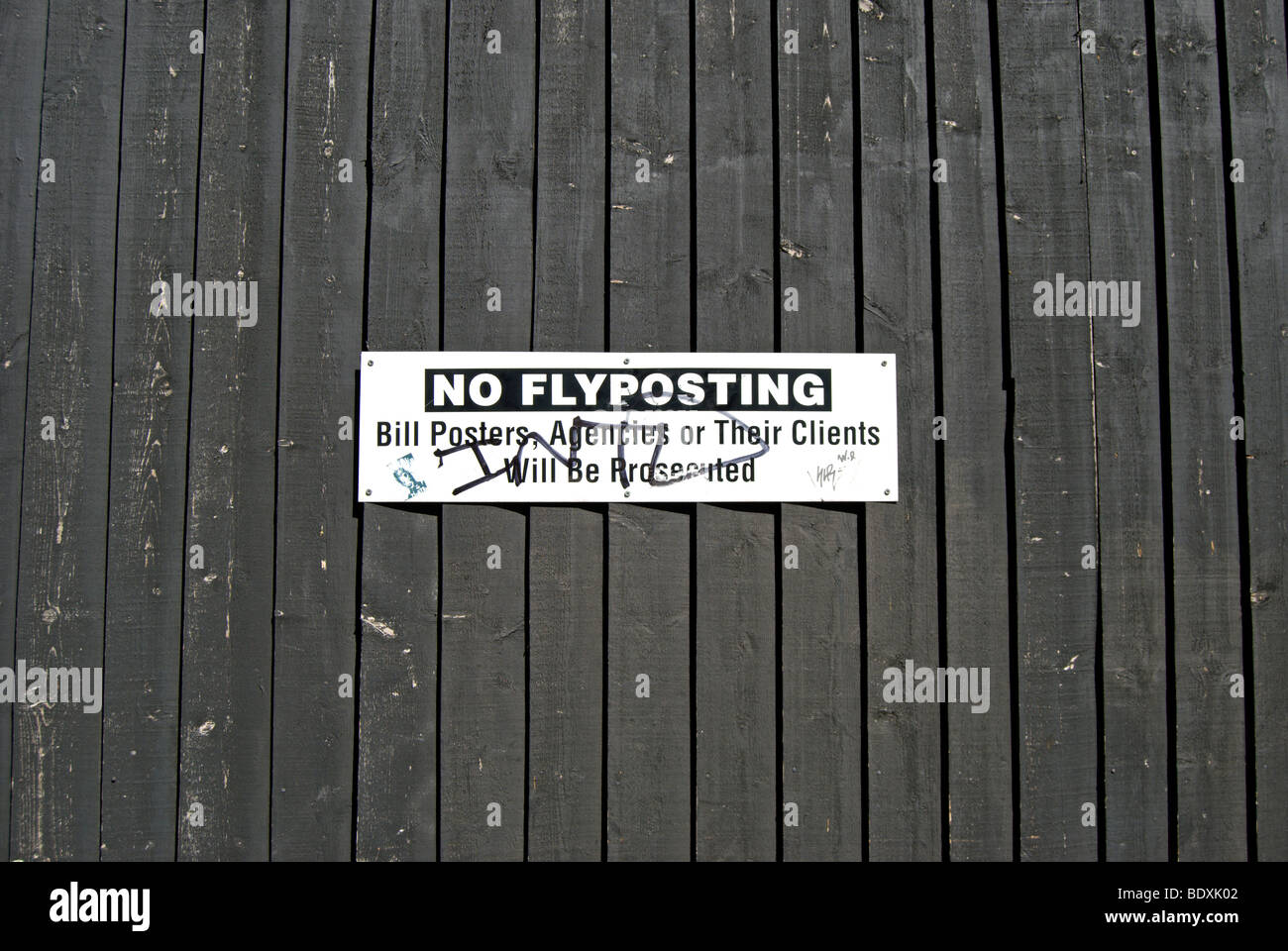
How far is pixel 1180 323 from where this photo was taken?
3258mm

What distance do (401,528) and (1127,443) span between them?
2598 mm

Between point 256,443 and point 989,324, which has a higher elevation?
point 989,324

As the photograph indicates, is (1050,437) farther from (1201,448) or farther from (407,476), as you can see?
(407,476)

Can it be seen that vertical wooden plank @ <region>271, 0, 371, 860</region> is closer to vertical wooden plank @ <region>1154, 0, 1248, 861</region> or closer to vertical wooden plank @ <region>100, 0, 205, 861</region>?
vertical wooden plank @ <region>100, 0, 205, 861</region>

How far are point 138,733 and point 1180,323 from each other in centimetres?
395

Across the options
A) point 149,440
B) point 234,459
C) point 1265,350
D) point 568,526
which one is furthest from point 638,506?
point 1265,350

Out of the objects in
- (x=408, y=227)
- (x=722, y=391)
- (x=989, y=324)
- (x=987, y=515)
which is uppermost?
(x=408, y=227)

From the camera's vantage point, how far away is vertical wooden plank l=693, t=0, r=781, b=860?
10.1ft

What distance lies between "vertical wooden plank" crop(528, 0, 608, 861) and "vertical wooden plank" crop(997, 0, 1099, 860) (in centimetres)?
149

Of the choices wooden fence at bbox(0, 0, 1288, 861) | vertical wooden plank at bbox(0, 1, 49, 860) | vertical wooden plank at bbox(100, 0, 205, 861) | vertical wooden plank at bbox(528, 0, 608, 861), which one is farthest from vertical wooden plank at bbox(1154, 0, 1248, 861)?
vertical wooden plank at bbox(0, 1, 49, 860)

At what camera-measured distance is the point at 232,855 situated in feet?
10.1

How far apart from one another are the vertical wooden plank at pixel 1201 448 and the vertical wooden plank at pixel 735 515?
145 centimetres
